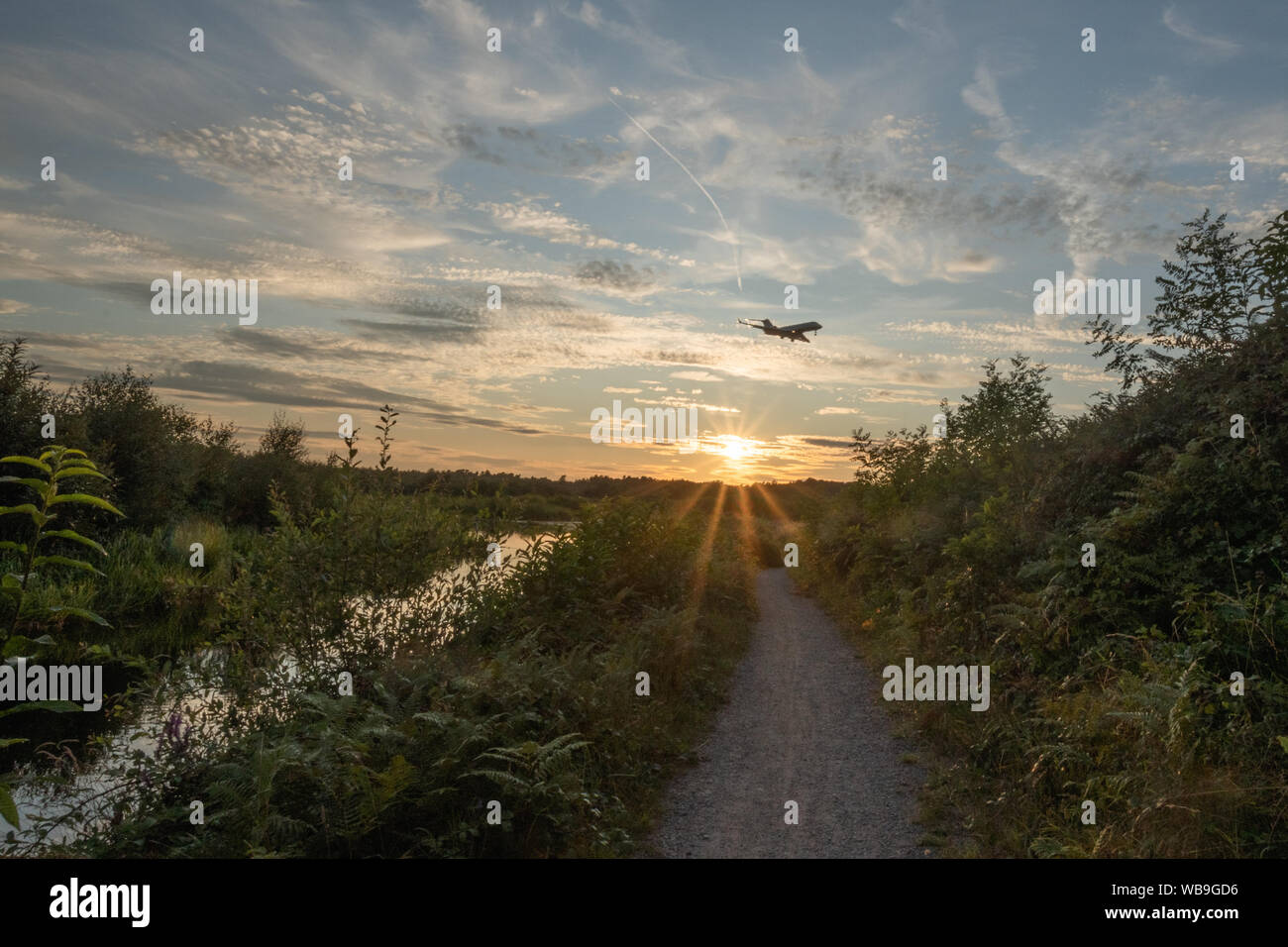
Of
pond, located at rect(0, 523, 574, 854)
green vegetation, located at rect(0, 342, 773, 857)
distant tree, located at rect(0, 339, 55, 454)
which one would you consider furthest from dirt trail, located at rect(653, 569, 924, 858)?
distant tree, located at rect(0, 339, 55, 454)

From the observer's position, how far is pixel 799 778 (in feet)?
27.1

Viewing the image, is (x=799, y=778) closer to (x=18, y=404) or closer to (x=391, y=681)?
(x=391, y=681)

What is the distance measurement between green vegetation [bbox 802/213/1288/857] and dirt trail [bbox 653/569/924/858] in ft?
1.86

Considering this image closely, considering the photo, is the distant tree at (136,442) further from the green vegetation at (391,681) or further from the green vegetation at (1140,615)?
the green vegetation at (1140,615)

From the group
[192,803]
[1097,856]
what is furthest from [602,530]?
[1097,856]

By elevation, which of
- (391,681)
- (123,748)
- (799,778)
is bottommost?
(799,778)

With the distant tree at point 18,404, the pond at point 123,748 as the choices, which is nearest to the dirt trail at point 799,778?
the pond at point 123,748

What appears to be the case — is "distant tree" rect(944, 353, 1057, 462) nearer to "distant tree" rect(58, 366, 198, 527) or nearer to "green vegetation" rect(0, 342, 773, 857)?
"green vegetation" rect(0, 342, 773, 857)

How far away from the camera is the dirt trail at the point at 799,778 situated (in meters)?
6.64

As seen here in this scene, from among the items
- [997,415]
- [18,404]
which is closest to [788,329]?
[997,415]

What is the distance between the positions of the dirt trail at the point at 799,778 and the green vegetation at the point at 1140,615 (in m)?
0.57

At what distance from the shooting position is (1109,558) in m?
8.16

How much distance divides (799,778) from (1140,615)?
4.06 metres
